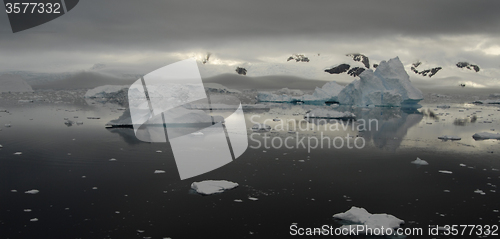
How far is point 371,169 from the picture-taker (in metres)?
7.46

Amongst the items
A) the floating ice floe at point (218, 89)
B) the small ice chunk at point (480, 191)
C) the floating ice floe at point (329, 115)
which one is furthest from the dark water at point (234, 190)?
the floating ice floe at point (218, 89)

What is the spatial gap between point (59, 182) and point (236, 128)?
→ 7.91 meters

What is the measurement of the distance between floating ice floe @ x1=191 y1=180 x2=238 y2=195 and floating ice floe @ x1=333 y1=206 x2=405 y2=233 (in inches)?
76.8

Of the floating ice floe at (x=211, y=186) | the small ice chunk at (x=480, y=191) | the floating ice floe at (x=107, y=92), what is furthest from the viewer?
the floating ice floe at (x=107, y=92)

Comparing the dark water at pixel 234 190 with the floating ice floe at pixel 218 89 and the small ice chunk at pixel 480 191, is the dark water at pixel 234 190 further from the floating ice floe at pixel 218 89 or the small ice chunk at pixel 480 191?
the floating ice floe at pixel 218 89

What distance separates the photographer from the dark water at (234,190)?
4535 millimetres

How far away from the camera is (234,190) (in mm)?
5844

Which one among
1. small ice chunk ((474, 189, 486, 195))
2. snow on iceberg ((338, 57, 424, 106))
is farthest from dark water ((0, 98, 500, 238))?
snow on iceberg ((338, 57, 424, 106))

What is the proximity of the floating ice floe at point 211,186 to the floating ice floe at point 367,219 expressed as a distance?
1951mm

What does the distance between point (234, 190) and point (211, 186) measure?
1.33ft

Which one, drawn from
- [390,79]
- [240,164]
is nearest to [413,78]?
[390,79]

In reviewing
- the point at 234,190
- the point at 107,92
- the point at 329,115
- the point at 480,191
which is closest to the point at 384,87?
the point at 329,115

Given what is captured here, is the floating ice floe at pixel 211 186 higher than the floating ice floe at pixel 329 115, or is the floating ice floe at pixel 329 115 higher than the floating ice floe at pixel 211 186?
the floating ice floe at pixel 211 186

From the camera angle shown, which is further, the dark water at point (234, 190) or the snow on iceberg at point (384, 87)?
the snow on iceberg at point (384, 87)
